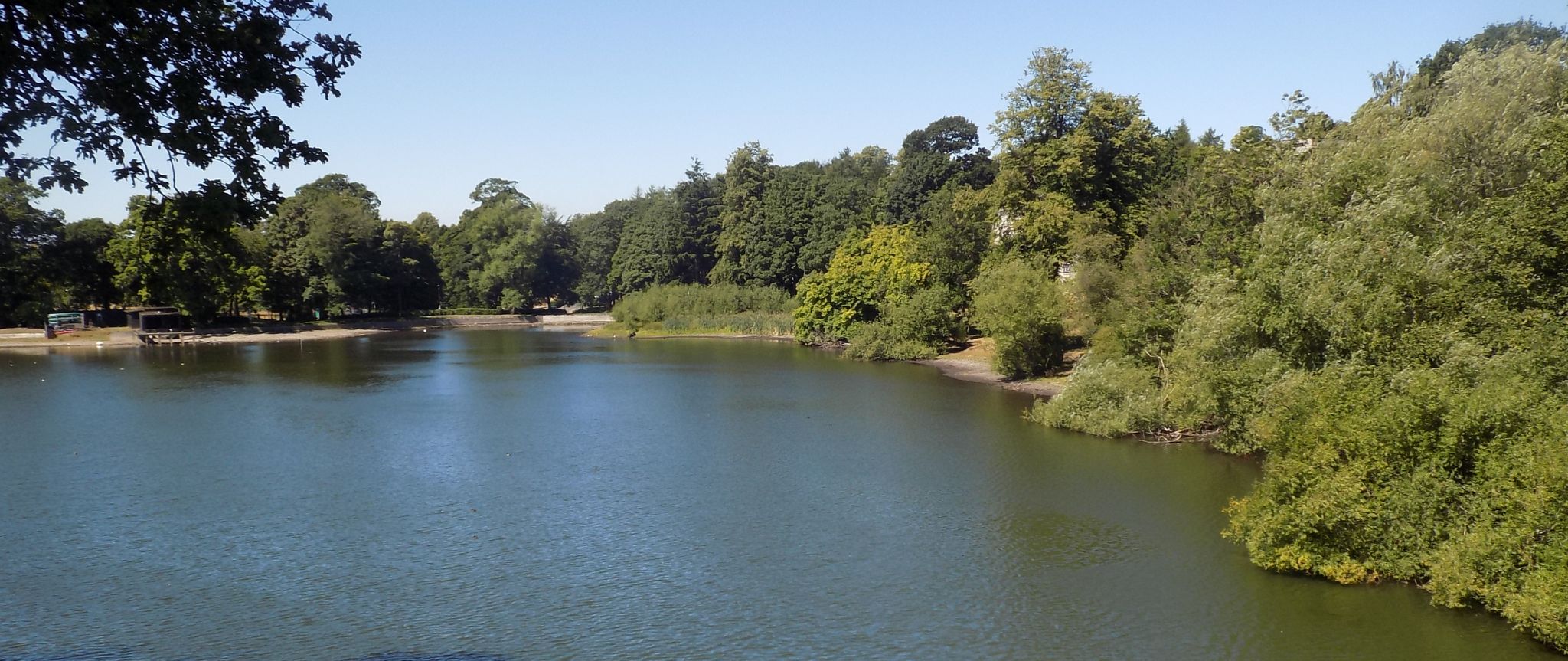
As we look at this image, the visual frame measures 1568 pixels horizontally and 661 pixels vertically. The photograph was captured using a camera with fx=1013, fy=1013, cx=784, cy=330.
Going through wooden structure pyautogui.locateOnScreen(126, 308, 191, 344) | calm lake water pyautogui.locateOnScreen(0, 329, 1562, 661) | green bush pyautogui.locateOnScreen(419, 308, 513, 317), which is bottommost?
calm lake water pyautogui.locateOnScreen(0, 329, 1562, 661)

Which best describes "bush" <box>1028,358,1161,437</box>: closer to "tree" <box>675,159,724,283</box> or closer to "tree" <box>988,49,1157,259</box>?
"tree" <box>988,49,1157,259</box>

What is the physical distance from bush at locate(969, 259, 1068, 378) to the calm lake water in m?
6.68

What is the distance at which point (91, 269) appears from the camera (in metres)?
77.2

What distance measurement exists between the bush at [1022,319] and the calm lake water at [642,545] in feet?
21.9

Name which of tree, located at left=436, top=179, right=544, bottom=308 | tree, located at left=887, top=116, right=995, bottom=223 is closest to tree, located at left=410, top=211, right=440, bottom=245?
tree, located at left=436, top=179, right=544, bottom=308

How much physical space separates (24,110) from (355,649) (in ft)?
28.6

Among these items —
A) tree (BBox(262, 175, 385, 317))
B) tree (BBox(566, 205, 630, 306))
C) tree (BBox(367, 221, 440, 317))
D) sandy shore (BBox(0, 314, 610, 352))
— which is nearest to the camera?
sandy shore (BBox(0, 314, 610, 352))

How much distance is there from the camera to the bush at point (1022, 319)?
43.4 meters

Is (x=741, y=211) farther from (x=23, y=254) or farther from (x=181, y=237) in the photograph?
(x=181, y=237)

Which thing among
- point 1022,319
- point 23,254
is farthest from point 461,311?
point 1022,319

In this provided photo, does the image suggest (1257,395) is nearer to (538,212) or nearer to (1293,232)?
(1293,232)

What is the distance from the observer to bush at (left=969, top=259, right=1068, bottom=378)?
43.4 meters

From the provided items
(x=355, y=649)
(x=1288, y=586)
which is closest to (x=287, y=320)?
(x=355, y=649)

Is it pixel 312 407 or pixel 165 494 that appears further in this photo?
pixel 312 407
